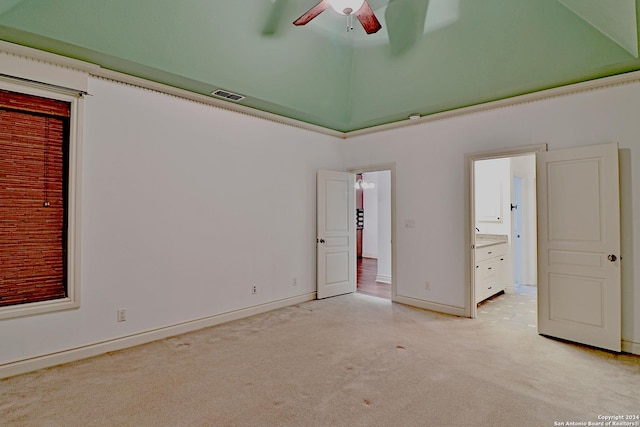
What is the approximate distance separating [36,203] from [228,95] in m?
2.14

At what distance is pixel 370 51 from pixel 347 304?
11.3ft

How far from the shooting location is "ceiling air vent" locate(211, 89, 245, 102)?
380 centimetres

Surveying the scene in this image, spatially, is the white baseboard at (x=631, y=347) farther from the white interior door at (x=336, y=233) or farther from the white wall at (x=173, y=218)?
the white wall at (x=173, y=218)

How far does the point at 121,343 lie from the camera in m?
3.28

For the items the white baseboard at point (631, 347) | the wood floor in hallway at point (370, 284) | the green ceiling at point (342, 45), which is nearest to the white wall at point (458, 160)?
the white baseboard at point (631, 347)

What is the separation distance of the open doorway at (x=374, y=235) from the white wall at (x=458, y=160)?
390 millimetres

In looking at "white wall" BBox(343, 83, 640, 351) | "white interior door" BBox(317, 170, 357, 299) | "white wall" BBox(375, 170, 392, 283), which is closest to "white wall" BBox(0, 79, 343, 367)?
"white interior door" BBox(317, 170, 357, 299)

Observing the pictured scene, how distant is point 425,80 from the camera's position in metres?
4.00

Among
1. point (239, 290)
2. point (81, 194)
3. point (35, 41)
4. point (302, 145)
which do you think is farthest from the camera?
point (302, 145)

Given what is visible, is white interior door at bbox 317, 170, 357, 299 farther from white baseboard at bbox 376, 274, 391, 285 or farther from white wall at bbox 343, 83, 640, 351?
white baseboard at bbox 376, 274, 391, 285

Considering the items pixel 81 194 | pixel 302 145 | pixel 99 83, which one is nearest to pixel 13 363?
pixel 81 194

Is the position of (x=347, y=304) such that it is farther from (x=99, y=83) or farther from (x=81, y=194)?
(x=99, y=83)

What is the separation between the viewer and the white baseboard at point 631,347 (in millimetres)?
3145

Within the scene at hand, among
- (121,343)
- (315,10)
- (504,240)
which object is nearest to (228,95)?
(315,10)
